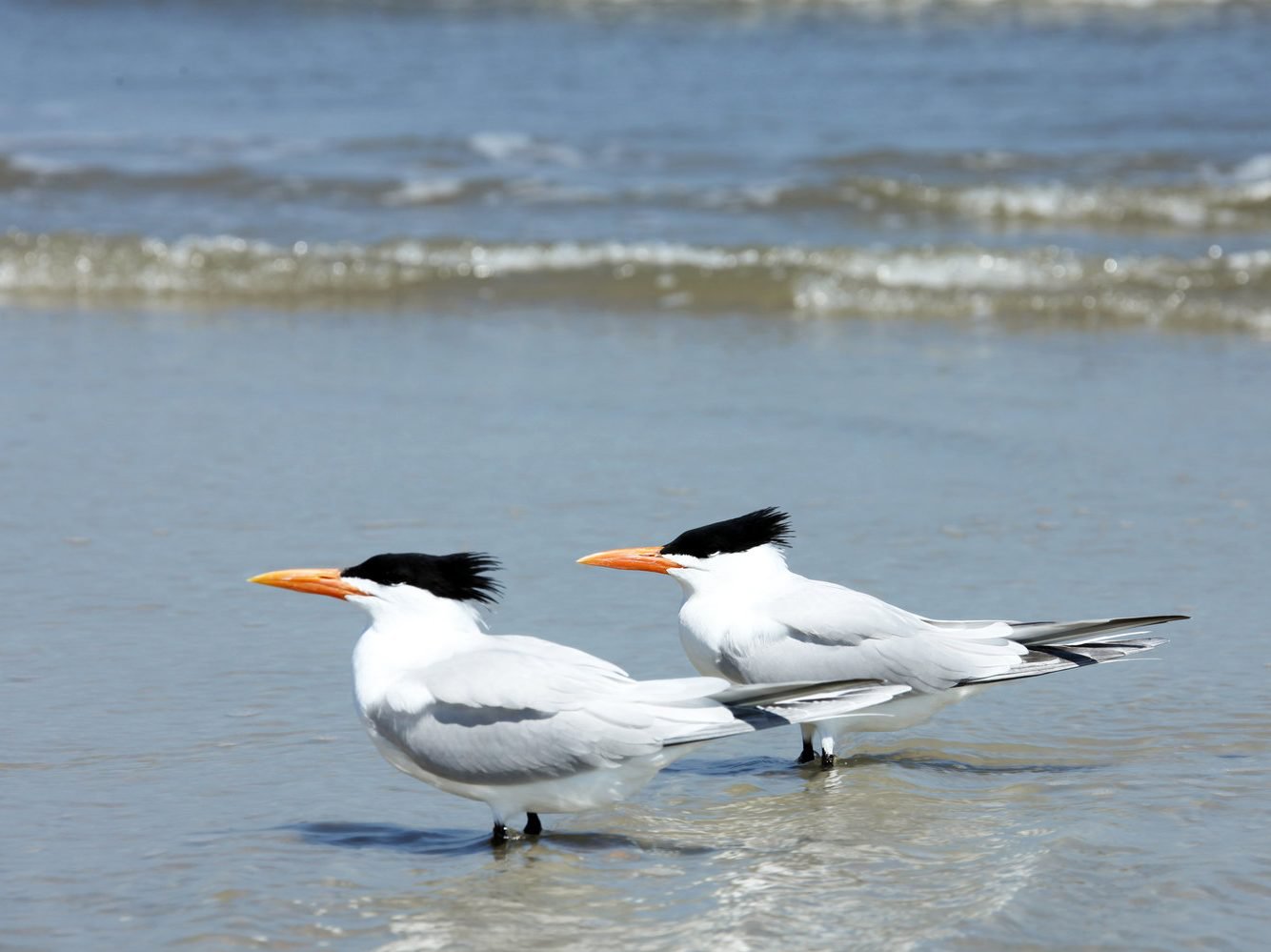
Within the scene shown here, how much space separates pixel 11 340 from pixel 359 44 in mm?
11078

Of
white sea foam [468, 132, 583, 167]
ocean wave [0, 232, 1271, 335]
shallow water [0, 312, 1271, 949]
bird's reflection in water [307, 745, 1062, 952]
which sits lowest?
bird's reflection in water [307, 745, 1062, 952]

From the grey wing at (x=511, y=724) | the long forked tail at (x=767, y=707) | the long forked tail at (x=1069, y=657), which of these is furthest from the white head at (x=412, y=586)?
the long forked tail at (x=1069, y=657)

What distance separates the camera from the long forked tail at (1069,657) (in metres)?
4.25

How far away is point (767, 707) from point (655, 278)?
7150mm

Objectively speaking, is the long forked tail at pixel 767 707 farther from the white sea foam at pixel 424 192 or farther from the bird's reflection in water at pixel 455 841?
the white sea foam at pixel 424 192

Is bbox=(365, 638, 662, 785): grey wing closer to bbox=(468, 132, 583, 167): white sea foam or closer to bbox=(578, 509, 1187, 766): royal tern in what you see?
bbox=(578, 509, 1187, 766): royal tern

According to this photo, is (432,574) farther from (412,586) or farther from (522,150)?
(522,150)

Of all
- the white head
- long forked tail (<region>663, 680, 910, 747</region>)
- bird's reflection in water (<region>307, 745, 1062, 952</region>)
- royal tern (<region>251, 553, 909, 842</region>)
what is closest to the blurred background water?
bird's reflection in water (<region>307, 745, 1062, 952</region>)

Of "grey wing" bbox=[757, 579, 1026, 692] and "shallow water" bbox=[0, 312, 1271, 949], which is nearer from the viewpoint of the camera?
"shallow water" bbox=[0, 312, 1271, 949]

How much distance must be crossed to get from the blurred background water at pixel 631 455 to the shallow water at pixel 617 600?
0.02m

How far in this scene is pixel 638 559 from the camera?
14.6 ft

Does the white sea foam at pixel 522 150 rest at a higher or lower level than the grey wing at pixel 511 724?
higher

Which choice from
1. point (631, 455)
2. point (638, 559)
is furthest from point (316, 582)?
point (631, 455)

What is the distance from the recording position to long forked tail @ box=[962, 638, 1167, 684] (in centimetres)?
425
